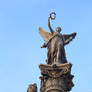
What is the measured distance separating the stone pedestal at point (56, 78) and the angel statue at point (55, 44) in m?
0.85

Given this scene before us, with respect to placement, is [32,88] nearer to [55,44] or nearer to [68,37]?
[55,44]

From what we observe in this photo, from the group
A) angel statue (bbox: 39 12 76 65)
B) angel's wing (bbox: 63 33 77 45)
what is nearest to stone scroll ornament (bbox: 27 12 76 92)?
angel statue (bbox: 39 12 76 65)

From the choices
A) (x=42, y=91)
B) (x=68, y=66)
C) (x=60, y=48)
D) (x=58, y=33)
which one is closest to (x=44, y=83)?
(x=42, y=91)

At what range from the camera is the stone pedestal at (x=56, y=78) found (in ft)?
45.2

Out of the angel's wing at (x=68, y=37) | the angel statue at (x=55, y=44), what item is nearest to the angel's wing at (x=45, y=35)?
the angel statue at (x=55, y=44)

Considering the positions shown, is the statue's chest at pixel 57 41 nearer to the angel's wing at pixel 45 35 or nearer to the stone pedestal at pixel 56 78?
the angel's wing at pixel 45 35

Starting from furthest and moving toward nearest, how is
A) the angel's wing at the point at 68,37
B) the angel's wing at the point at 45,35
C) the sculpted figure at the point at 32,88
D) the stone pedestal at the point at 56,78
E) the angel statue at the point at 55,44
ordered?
the angel's wing at the point at 45,35
the angel's wing at the point at 68,37
the angel statue at the point at 55,44
the sculpted figure at the point at 32,88
the stone pedestal at the point at 56,78

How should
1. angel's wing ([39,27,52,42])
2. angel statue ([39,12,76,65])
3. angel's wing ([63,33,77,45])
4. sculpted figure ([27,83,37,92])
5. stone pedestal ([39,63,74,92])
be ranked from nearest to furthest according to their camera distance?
stone pedestal ([39,63,74,92]) → sculpted figure ([27,83,37,92]) → angel statue ([39,12,76,65]) → angel's wing ([63,33,77,45]) → angel's wing ([39,27,52,42])

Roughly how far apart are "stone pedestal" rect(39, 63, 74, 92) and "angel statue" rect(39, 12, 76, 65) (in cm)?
85

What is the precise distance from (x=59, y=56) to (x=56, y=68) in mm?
1374

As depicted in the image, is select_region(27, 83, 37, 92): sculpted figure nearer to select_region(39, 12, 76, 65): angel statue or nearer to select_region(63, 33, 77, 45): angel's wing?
select_region(39, 12, 76, 65): angel statue

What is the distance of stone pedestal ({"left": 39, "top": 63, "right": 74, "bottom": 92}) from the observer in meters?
13.8

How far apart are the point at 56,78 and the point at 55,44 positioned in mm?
2487

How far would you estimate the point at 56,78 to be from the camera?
14.0m
